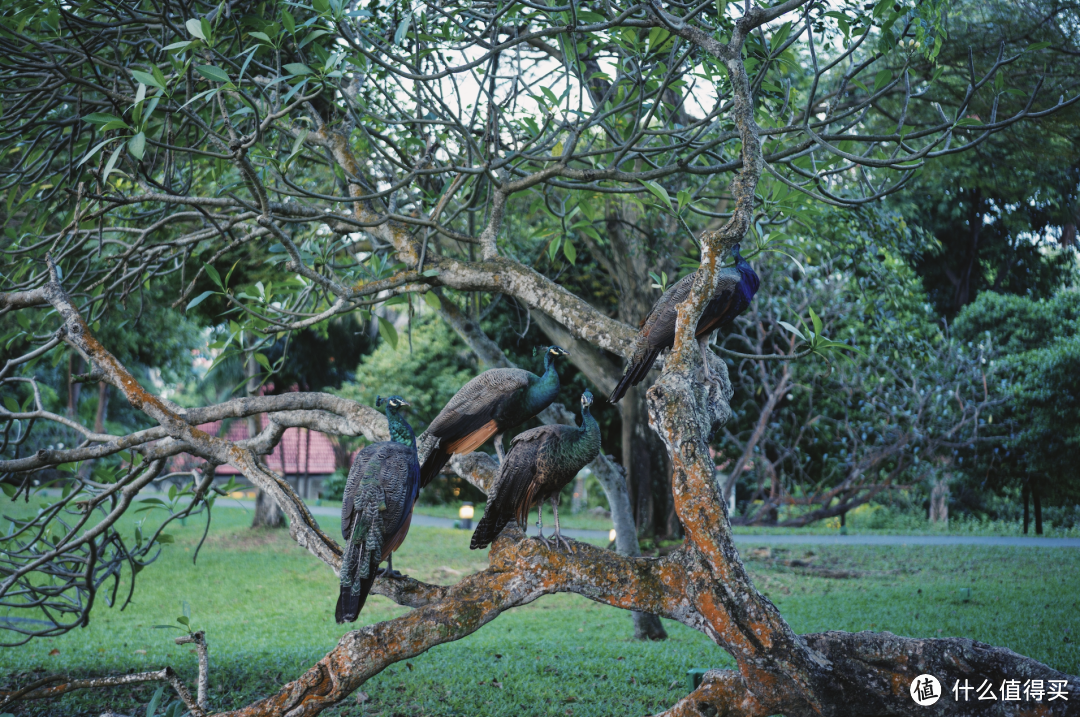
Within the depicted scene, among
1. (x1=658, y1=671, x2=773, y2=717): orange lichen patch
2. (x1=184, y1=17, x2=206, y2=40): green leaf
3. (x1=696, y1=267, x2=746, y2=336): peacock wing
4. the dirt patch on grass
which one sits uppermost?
(x1=184, y1=17, x2=206, y2=40): green leaf

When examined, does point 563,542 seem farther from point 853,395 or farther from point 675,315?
point 853,395

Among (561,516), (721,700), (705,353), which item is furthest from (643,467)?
(721,700)

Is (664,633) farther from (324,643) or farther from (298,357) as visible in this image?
(298,357)

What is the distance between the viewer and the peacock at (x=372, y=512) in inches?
105

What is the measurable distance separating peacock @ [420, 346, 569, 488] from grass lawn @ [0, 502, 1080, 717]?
171cm

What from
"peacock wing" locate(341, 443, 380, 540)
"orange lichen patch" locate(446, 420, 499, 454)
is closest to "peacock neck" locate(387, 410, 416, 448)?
"peacock wing" locate(341, 443, 380, 540)

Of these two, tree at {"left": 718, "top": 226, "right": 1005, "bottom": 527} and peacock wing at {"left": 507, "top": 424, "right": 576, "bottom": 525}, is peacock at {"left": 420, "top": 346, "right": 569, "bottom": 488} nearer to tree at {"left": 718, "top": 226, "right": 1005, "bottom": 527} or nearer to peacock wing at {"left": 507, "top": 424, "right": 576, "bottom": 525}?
peacock wing at {"left": 507, "top": 424, "right": 576, "bottom": 525}

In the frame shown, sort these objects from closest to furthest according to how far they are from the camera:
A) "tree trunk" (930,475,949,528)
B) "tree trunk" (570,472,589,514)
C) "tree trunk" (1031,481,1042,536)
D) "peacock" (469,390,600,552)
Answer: "peacock" (469,390,600,552), "tree trunk" (1031,481,1042,536), "tree trunk" (930,475,949,528), "tree trunk" (570,472,589,514)

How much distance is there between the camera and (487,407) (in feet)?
10.8

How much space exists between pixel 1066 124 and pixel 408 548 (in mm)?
8356

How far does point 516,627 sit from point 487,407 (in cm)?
424

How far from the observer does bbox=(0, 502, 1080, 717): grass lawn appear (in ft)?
15.1

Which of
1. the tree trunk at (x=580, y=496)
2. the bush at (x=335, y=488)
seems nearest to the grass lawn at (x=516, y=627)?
the tree trunk at (x=580, y=496)

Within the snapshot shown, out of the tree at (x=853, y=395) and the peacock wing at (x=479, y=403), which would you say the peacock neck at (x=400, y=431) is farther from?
the tree at (x=853, y=395)
